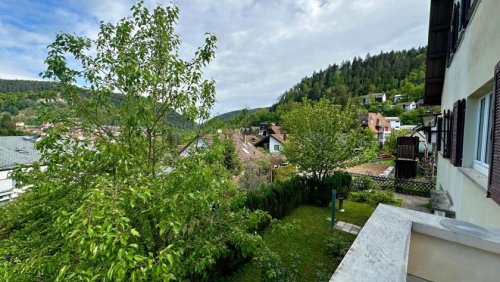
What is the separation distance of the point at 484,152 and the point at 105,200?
5.00 meters

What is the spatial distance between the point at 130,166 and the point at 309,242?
6.13m

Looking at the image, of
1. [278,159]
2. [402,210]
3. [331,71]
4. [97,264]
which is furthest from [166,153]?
[331,71]

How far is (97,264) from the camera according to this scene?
168 cm

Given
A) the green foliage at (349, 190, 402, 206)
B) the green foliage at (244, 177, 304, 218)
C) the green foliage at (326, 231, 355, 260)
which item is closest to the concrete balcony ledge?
the green foliage at (326, 231, 355, 260)

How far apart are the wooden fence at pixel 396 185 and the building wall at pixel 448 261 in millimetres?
12344

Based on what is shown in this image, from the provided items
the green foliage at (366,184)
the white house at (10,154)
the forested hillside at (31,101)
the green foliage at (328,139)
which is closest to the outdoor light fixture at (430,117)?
the green foliage at (328,139)

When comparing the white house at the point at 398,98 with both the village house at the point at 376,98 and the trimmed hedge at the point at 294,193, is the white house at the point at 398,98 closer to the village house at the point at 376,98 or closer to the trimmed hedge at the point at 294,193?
the village house at the point at 376,98

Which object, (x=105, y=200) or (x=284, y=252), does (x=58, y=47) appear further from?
(x=284, y=252)

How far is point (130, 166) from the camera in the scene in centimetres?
259

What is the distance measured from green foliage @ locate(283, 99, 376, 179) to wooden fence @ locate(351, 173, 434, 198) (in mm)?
3105

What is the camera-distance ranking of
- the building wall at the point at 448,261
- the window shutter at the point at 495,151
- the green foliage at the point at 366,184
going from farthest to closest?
1. the green foliage at the point at 366,184
2. the window shutter at the point at 495,151
3. the building wall at the point at 448,261

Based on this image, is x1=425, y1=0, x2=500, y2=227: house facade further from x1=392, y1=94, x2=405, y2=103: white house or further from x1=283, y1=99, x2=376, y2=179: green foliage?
x1=392, y1=94, x2=405, y2=103: white house

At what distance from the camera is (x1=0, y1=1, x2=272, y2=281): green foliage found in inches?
75.2

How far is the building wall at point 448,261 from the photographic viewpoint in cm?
144
